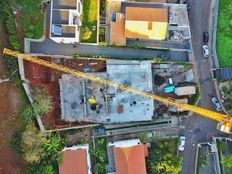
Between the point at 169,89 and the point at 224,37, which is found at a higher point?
the point at 224,37

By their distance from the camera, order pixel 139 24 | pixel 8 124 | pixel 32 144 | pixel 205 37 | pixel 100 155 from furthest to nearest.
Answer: pixel 205 37, pixel 100 155, pixel 139 24, pixel 8 124, pixel 32 144

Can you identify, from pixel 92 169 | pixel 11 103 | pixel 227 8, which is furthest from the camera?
pixel 227 8

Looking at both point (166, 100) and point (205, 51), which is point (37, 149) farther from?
point (205, 51)

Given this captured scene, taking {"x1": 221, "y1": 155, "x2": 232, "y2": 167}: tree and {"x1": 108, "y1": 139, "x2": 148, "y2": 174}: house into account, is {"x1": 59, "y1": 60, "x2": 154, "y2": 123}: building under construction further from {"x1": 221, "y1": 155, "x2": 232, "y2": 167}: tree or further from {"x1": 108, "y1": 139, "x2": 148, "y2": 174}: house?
{"x1": 221, "y1": 155, "x2": 232, "y2": 167}: tree

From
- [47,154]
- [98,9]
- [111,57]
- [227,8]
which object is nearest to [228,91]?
[227,8]

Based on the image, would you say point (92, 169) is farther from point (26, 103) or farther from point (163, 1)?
point (163, 1)

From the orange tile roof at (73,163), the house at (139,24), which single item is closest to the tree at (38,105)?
the orange tile roof at (73,163)

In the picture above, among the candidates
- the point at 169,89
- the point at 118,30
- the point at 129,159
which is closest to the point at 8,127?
the point at 129,159
